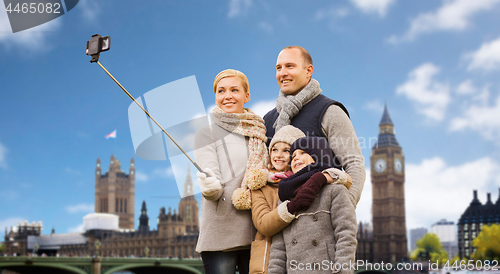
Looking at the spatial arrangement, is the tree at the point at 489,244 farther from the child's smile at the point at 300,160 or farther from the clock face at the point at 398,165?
the child's smile at the point at 300,160

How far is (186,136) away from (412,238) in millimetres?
132774

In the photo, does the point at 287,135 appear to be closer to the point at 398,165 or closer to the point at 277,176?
the point at 277,176

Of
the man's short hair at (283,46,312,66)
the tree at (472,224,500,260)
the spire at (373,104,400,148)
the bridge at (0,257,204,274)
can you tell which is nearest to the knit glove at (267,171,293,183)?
the man's short hair at (283,46,312,66)

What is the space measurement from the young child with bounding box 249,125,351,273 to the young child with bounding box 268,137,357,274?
30 mm

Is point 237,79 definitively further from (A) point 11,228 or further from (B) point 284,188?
(A) point 11,228

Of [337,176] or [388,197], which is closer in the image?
[337,176]

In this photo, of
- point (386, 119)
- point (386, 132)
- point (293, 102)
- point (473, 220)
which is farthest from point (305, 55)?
point (386, 119)

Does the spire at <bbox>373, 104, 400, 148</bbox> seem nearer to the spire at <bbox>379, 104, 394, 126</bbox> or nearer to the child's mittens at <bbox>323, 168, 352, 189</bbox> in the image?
the spire at <bbox>379, 104, 394, 126</bbox>

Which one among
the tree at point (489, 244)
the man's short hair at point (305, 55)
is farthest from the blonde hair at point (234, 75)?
the tree at point (489, 244)

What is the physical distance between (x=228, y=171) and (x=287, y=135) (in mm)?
334

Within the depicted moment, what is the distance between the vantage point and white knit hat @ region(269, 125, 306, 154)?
230 cm

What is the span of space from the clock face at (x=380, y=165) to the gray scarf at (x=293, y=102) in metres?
70.1

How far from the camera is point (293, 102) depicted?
2.51 m

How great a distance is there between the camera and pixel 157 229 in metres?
57.0
